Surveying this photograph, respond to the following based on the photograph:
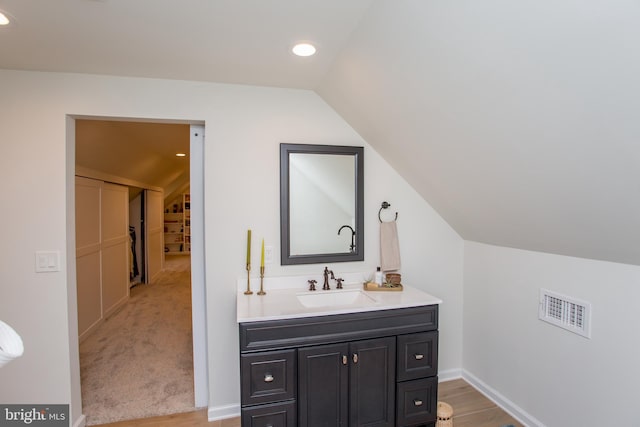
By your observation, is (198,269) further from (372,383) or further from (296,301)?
(372,383)

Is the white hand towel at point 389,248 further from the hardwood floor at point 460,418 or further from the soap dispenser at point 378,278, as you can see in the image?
the hardwood floor at point 460,418

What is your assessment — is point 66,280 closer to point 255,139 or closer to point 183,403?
point 183,403

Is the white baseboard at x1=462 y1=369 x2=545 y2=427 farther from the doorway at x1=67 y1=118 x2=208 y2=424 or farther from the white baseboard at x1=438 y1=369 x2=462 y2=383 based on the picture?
the doorway at x1=67 y1=118 x2=208 y2=424

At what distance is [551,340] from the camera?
1.84 meters

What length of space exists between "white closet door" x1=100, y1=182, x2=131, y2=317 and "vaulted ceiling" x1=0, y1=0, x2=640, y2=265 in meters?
2.35

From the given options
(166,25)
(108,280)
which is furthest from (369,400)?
(108,280)

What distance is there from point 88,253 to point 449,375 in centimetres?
375

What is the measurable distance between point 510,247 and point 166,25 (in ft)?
7.90

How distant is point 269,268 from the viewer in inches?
86.1

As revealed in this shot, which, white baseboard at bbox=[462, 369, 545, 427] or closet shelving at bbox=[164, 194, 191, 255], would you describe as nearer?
white baseboard at bbox=[462, 369, 545, 427]

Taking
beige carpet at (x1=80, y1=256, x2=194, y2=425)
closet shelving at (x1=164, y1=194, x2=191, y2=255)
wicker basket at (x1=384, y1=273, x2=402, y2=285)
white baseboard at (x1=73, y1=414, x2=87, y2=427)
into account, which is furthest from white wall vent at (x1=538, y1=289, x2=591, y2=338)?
closet shelving at (x1=164, y1=194, x2=191, y2=255)

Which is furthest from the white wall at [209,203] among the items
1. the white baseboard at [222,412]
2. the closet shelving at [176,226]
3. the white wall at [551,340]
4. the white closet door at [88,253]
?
the closet shelving at [176,226]

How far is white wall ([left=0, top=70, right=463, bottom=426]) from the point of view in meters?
1.87

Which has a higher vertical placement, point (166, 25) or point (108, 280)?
point (166, 25)
